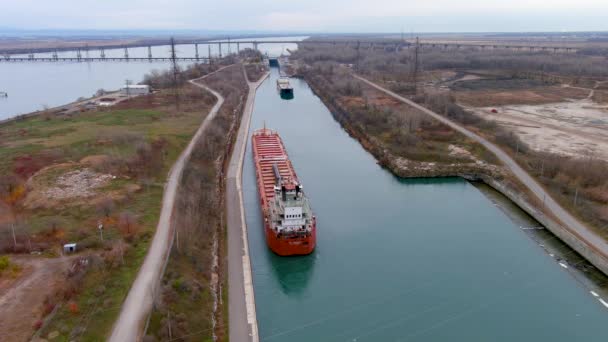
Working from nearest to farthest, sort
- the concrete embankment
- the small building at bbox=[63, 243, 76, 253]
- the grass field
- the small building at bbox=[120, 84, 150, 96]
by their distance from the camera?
the grass field < the small building at bbox=[63, 243, 76, 253] < the concrete embankment < the small building at bbox=[120, 84, 150, 96]

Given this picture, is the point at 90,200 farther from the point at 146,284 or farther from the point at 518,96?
the point at 518,96

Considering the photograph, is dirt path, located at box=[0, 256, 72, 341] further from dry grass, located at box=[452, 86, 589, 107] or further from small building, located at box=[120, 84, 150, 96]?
dry grass, located at box=[452, 86, 589, 107]

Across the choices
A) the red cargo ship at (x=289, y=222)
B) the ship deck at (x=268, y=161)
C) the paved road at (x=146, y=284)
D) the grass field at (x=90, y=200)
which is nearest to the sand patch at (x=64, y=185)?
the grass field at (x=90, y=200)

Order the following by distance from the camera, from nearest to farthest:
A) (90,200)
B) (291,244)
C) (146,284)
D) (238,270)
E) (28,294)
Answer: (28,294)
(146,284)
(238,270)
(291,244)
(90,200)

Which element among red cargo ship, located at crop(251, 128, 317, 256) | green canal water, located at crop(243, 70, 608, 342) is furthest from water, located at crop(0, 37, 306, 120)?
green canal water, located at crop(243, 70, 608, 342)

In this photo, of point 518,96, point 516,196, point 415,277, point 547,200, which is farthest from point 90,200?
point 518,96

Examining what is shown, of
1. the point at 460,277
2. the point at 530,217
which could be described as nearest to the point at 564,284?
the point at 460,277
